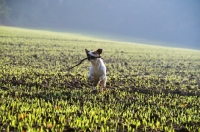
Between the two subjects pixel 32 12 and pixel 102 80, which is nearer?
pixel 102 80

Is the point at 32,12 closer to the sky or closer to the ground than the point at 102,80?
closer to the sky

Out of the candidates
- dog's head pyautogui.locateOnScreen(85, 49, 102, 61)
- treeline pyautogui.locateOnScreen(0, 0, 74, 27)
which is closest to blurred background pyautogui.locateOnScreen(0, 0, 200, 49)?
treeline pyautogui.locateOnScreen(0, 0, 74, 27)

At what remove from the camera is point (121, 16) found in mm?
135000

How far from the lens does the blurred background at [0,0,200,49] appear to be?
110375 millimetres

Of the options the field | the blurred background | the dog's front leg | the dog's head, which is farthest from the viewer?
the blurred background

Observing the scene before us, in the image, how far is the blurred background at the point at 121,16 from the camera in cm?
11038

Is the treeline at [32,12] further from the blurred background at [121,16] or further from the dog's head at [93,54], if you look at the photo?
the dog's head at [93,54]

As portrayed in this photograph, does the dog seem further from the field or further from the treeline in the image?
the treeline

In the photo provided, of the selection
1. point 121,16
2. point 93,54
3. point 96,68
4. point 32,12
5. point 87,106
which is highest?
point 121,16

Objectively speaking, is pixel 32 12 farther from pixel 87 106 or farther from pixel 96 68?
pixel 87 106

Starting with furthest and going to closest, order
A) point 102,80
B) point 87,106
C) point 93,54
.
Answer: point 102,80 < point 93,54 < point 87,106

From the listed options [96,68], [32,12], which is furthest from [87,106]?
[32,12]

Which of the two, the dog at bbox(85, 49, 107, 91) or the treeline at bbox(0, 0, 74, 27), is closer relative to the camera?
the dog at bbox(85, 49, 107, 91)

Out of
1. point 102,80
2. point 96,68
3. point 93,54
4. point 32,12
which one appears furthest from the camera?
point 32,12
